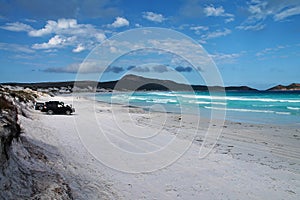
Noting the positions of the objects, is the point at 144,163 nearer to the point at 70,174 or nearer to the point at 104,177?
the point at 104,177

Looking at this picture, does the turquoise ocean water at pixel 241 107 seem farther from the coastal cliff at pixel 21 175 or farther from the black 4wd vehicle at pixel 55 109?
the coastal cliff at pixel 21 175

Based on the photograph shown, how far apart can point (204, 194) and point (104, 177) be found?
9.21ft

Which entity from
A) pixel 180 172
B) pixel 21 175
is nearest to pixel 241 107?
pixel 180 172

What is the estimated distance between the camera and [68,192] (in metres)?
5.92

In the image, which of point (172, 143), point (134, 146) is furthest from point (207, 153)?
point (134, 146)

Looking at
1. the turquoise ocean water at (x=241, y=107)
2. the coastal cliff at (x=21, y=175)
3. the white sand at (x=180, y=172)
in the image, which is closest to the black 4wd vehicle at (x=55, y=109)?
the white sand at (x=180, y=172)

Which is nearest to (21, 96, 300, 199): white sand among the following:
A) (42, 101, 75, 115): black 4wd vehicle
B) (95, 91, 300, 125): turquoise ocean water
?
(42, 101, 75, 115): black 4wd vehicle

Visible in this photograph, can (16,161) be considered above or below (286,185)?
above

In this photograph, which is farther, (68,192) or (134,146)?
(134,146)

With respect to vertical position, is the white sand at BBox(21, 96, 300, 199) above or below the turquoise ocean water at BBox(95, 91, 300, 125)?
below

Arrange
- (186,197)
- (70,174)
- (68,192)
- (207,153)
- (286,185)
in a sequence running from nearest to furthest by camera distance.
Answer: (68,192) < (186,197) < (70,174) < (286,185) < (207,153)

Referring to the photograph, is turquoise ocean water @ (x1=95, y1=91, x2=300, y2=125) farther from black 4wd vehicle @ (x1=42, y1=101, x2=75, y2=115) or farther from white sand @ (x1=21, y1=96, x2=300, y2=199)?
black 4wd vehicle @ (x1=42, y1=101, x2=75, y2=115)

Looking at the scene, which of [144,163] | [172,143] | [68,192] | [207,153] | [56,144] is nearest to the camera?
[68,192]

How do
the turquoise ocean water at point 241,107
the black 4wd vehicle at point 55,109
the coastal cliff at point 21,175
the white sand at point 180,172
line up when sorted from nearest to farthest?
the coastal cliff at point 21,175 → the white sand at point 180,172 → the black 4wd vehicle at point 55,109 → the turquoise ocean water at point 241,107
